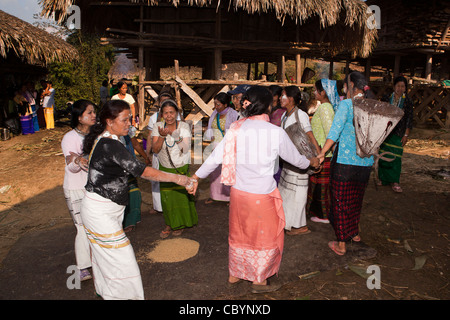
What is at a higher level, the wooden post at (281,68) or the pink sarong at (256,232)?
the wooden post at (281,68)

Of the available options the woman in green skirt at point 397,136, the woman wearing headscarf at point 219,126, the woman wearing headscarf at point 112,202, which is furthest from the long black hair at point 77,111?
the woman in green skirt at point 397,136

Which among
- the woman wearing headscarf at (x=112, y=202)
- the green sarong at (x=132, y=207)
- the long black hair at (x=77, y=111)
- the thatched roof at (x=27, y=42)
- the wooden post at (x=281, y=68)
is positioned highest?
the thatched roof at (x=27, y=42)

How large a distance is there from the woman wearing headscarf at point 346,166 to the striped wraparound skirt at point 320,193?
0.66 m

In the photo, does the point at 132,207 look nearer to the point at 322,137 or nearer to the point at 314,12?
the point at 322,137

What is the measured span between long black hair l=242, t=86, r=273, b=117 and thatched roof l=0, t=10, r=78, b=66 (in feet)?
31.8

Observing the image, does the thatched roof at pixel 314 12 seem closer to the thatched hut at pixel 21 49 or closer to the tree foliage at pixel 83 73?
the thatched hut at pixel 21 49

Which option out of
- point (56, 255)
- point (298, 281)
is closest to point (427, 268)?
point (298, 281)

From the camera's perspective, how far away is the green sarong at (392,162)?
5668mm

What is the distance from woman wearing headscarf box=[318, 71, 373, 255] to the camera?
10.9ft

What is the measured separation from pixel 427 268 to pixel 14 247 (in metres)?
4.95

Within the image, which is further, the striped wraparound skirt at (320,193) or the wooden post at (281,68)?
the wooden post at (281,68)

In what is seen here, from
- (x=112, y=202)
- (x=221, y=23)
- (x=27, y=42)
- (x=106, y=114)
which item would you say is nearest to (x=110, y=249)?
(x=112, y=202)

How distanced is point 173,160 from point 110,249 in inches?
70.4
